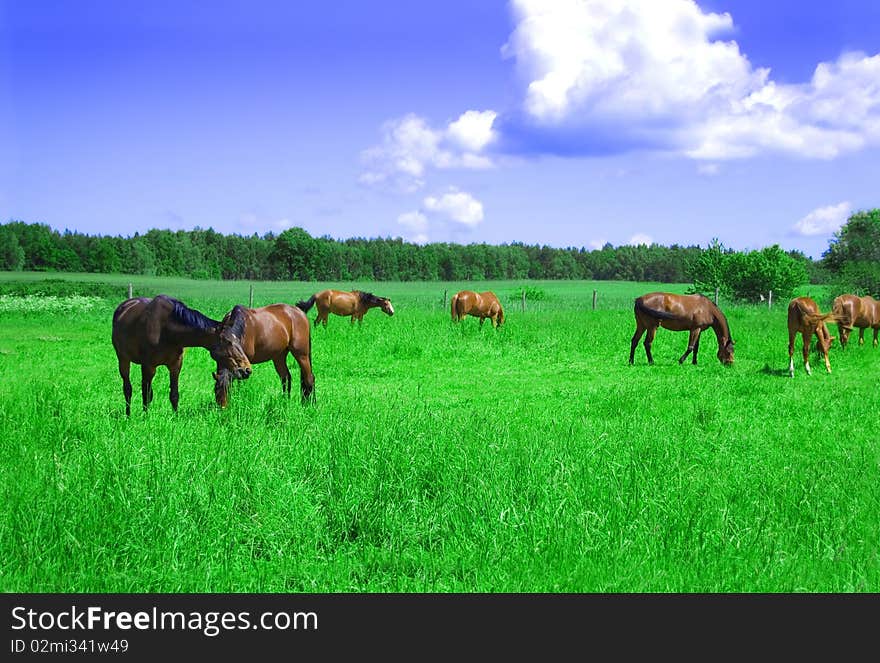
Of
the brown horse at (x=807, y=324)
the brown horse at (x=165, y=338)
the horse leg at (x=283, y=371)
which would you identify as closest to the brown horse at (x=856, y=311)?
the brown horse at (x=807, y=324)

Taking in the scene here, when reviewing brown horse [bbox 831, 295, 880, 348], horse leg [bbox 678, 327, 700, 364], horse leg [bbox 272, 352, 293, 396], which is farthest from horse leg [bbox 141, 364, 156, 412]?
brown horse [bbox 831, 295, 880, 348]

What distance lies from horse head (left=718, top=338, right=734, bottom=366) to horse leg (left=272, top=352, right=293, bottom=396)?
406 inches

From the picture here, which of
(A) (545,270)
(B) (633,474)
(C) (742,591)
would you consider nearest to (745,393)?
(B) (633,474)

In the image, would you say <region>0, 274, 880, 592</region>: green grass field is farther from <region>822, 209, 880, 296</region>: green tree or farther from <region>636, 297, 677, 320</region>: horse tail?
<region>822, 209, 880, 296</region>: green tree

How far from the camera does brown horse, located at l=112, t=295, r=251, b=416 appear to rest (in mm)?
7812

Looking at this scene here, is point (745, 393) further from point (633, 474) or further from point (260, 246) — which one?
point (260, 246)

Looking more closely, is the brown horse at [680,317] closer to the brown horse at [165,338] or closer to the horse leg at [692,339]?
the horse leg at [692,339]

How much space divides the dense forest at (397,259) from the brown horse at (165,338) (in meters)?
46.9

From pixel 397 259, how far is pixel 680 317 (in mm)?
104322

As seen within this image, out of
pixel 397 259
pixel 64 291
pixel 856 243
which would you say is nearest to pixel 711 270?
pixel 856 243

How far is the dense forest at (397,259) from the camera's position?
53.8 meters

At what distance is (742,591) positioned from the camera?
4.07 meters

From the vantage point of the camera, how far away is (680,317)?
16422mm

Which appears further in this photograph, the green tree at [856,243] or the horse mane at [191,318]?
the green tree at [856,243]
